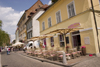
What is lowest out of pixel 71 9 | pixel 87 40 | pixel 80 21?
pixel 87 40

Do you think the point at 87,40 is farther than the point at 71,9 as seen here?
No

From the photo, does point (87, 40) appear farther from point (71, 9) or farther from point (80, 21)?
point (71, 9)

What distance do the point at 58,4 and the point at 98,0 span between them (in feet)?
18.0

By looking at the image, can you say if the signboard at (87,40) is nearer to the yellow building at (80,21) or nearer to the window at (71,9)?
the yellow building at (80,21)

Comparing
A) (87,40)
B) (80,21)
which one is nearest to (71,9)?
(80,21)

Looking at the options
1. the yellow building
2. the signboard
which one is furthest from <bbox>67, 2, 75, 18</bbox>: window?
the signboard

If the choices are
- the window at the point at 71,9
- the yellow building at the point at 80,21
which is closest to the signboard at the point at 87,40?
the yellow building at the point at 80,21

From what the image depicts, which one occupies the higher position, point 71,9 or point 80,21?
point 71,9

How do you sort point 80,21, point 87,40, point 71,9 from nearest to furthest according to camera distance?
point 87,40 < point 80,21 < point 71,9

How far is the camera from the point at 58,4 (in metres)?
12.8

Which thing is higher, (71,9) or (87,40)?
(71,9)

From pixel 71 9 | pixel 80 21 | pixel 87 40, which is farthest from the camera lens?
pixel 71 9

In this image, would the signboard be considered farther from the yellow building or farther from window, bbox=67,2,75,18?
window, bbox=67,2,75,18

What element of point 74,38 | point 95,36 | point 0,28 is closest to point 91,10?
point 95,36
